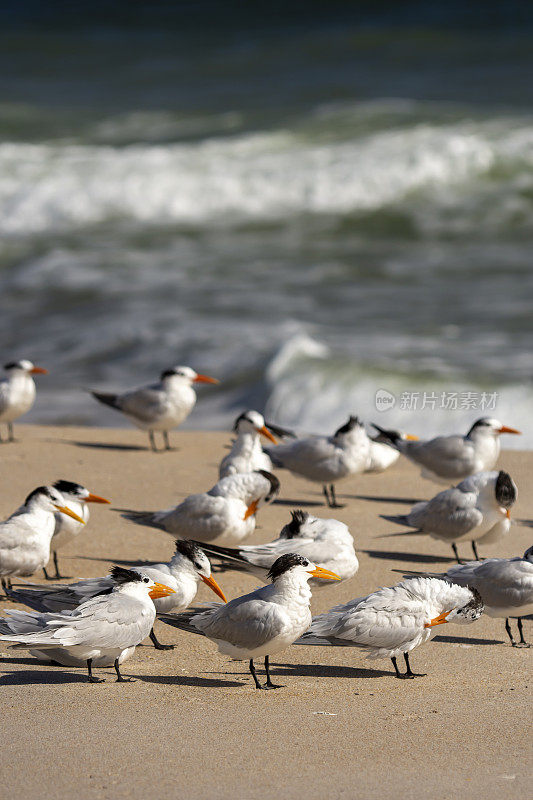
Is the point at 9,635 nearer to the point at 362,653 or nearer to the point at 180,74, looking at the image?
the point at 362,653

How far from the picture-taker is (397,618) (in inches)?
178

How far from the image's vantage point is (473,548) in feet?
21.2

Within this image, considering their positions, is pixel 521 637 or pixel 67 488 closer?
pixel 521 637

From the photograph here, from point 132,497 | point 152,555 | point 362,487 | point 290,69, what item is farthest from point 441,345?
point 290,69

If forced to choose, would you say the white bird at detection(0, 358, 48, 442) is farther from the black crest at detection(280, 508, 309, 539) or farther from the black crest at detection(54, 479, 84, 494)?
the black crest at detection(280, 508, 309, 539)

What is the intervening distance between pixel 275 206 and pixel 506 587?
1371cm

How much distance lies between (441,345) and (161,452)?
13.8ft

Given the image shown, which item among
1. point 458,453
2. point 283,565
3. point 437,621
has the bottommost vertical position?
point 437,621

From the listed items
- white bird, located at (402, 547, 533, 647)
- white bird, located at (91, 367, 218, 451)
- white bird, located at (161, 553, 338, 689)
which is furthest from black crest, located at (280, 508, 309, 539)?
white bird, located at (91, 367, 218, 451)

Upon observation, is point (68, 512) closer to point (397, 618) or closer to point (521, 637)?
point (397, 618)

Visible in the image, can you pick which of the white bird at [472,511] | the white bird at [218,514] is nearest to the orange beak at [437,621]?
the white bird at [472,511]

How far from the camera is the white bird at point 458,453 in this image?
7.64 meters

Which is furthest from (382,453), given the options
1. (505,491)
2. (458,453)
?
(505,491)

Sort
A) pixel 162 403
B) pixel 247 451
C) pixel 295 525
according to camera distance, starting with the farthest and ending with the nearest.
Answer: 1. pixel 162 403
2. pixel 247 451
3. pixel 295 525
